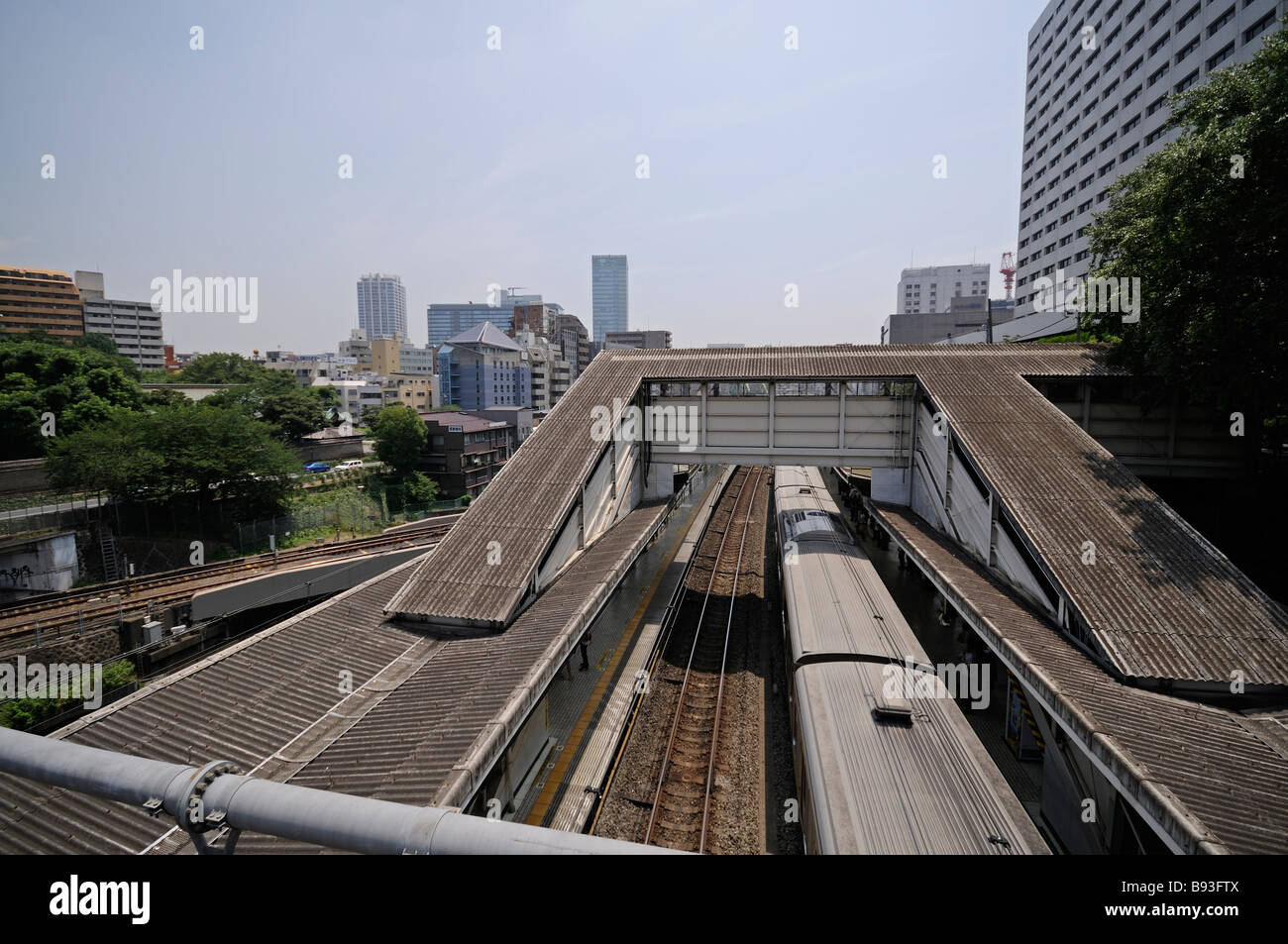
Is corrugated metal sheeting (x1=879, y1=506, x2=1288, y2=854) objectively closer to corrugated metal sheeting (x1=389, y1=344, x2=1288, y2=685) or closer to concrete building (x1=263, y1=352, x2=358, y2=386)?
corrugated metal sheeting (x1=389, y1=344, x2=1288, y2=685)

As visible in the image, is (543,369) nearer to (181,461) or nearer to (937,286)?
(181,461)

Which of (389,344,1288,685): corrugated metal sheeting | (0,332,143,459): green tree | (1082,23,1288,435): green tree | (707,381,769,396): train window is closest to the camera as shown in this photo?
(389,344,1288,685): corrugated metal sheeting

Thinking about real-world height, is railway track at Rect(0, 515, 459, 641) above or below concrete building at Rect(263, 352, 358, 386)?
below

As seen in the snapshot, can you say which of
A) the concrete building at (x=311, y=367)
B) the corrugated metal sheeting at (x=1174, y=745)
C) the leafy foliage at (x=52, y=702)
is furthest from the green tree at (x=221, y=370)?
the corrugated metal sheeting at (x=1174, y=745)

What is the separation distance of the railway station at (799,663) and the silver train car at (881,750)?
5 cm

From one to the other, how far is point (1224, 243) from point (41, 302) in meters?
105

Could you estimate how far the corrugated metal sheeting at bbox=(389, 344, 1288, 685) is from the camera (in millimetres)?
9492

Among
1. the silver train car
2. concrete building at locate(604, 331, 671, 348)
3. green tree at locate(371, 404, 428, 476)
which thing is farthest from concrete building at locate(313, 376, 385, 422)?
the silver train car

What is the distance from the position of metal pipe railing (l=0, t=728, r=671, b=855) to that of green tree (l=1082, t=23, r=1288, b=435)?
53.5ft

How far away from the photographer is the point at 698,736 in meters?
12.4

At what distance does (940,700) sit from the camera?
29.6 feet

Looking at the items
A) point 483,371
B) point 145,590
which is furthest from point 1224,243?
point 483,371

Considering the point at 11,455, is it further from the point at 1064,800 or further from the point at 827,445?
the point at 1064,800

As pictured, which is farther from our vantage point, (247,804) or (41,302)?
(41,302)
